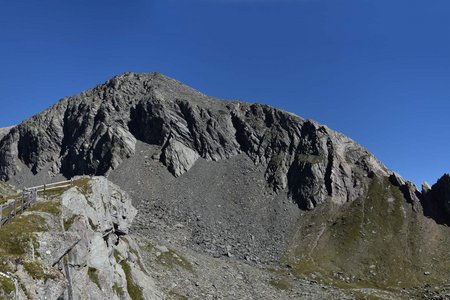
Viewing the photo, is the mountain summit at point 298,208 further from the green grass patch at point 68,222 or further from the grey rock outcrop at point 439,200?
the green grass patch at point 68,222

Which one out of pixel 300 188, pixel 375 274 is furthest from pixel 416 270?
pixel 300 188

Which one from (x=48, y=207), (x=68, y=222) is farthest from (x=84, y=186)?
(x=68, y=222)

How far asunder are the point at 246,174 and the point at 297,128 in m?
34.9

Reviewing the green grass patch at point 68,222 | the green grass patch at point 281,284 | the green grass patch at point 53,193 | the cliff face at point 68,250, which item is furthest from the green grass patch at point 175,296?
the green grass patch at point 68,222

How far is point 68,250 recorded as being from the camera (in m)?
33.2

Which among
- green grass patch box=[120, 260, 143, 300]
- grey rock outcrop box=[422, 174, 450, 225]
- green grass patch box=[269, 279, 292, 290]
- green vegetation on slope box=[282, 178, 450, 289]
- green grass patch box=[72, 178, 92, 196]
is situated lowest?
green grass patch box=[120, 260, 143, 300]

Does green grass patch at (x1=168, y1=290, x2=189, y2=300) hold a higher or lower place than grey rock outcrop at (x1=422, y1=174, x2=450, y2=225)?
lower

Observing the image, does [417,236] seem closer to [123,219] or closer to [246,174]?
[246,174]

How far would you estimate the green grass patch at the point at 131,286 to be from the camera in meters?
53.7

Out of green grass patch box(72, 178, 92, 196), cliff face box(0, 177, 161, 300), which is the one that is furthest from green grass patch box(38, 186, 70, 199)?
green grass patch box(72, 178, 92, 196)

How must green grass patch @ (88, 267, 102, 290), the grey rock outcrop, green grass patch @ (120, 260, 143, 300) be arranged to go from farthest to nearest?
the grey rock outcrop < green grass patch @ (120, 260, 143, 300) < green grass patch @ (88, 267, 102, 290)

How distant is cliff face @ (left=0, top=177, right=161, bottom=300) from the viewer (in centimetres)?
2453

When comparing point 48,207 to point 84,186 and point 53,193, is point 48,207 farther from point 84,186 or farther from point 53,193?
point 84,186

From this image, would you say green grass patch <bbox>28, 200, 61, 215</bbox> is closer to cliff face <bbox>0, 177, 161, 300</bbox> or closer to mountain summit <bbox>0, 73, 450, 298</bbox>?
cliff face <bbox>0, 177, 161, 300</bbox>
